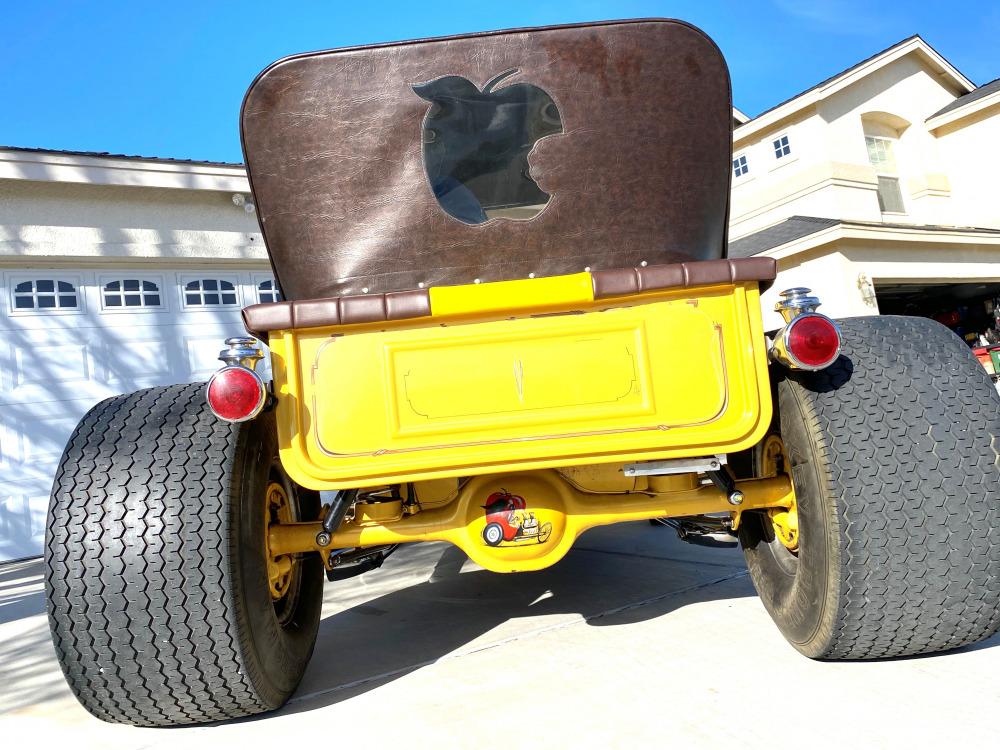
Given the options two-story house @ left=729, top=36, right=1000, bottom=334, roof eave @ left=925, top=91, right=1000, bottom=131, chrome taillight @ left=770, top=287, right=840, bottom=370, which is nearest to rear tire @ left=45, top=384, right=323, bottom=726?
chrome taillight @ left=770, top=287, right=840, bottom=370

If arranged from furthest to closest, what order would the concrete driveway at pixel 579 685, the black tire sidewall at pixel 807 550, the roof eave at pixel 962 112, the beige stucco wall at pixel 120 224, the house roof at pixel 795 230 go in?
1. the roof eave at pixel 962 112
2. the house roof at pixel 795 230
3. the beige stucco wall at pixel 120 224
4. the black tire sidewall at pixel 807 550
5. the concrete driveway at pixel 579 685

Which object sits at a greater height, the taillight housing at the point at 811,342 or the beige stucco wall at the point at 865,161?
the beige stucco wall at the point at 865,161

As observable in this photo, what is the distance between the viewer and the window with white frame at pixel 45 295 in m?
7.39

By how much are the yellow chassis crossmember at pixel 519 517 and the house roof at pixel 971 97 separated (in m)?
16.0

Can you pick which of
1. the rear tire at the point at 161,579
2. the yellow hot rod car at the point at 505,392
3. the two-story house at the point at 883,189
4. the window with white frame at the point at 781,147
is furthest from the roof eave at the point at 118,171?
the window with white frame at the point at 781,147

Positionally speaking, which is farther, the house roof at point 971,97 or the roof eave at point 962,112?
the house roof at point 971,97

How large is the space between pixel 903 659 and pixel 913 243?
39.6ft

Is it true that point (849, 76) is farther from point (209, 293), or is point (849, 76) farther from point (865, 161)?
point (209, 293)

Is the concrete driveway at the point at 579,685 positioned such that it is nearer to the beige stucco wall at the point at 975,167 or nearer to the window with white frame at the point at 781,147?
the window with white frame at the point at 781,147

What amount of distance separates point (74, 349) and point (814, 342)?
7.52 meters

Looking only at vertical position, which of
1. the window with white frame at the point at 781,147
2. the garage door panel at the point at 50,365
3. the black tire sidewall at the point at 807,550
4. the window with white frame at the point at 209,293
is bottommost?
the black tire sidewall at the point at 807,550

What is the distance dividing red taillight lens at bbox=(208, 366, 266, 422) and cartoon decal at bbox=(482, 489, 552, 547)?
0.82 m

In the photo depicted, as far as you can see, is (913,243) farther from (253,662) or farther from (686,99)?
(253,662)

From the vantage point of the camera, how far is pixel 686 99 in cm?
233
